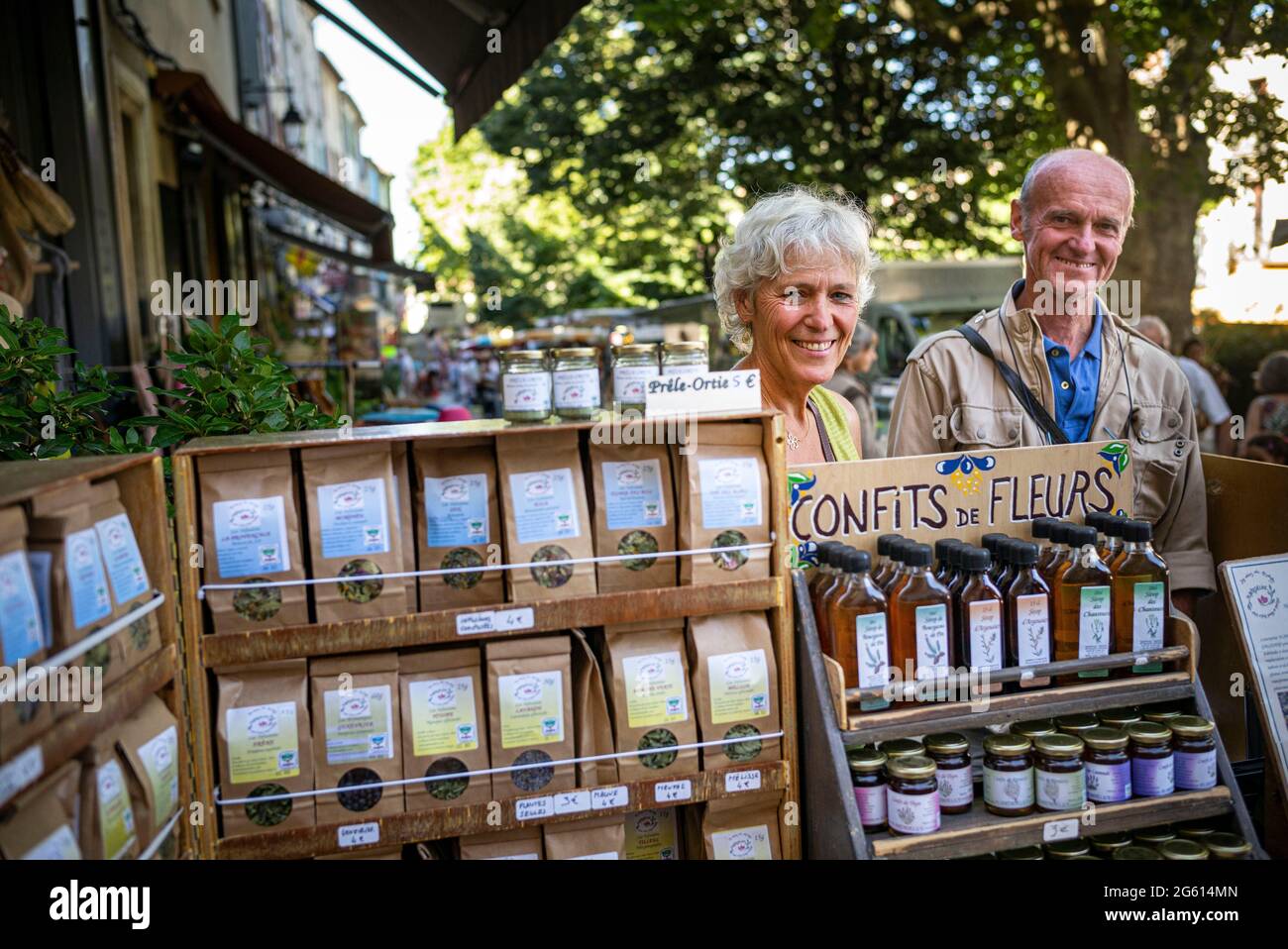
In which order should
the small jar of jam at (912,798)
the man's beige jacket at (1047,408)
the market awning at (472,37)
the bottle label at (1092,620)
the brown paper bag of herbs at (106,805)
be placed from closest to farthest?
1. the brown paper bag of herbs at (106,805)
2. the small jar of jam at (912,798)
3. the bottle label at (1092,620)
4. the man's beige jacket at (1047,408)
5. the market awning at (472,37)

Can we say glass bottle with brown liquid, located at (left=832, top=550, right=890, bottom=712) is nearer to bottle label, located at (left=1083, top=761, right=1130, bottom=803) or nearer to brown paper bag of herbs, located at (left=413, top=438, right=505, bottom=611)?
bottle label, located at (left=1083, top=761, right=1130, bottom=803)

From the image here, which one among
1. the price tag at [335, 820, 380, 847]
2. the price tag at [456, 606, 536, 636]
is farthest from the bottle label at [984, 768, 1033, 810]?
the price tag at [335, 820, 380, 847]

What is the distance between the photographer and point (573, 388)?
7.91 feet

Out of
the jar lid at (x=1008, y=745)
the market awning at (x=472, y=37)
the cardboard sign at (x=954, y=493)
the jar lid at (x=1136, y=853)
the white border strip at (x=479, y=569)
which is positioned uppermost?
the market awning at (x=472, y=37)

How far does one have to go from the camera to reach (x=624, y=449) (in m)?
2.48

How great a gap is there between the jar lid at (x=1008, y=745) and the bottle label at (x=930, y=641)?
0.69 ft

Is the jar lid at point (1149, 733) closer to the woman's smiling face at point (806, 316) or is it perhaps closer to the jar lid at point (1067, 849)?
the jar lid at point (1067, 849)

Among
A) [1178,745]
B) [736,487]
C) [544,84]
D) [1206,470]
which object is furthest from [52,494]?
[544,84]

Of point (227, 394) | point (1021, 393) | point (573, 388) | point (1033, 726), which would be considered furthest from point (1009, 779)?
point (227, 394)

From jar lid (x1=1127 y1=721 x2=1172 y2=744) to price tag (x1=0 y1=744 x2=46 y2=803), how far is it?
7.40 ft

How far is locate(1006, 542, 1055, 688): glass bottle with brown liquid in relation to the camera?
249cm

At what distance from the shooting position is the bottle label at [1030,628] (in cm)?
249

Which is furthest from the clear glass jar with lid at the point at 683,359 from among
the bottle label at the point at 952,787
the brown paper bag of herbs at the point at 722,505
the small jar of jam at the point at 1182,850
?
the small jar of jam at the point at 1182,850
